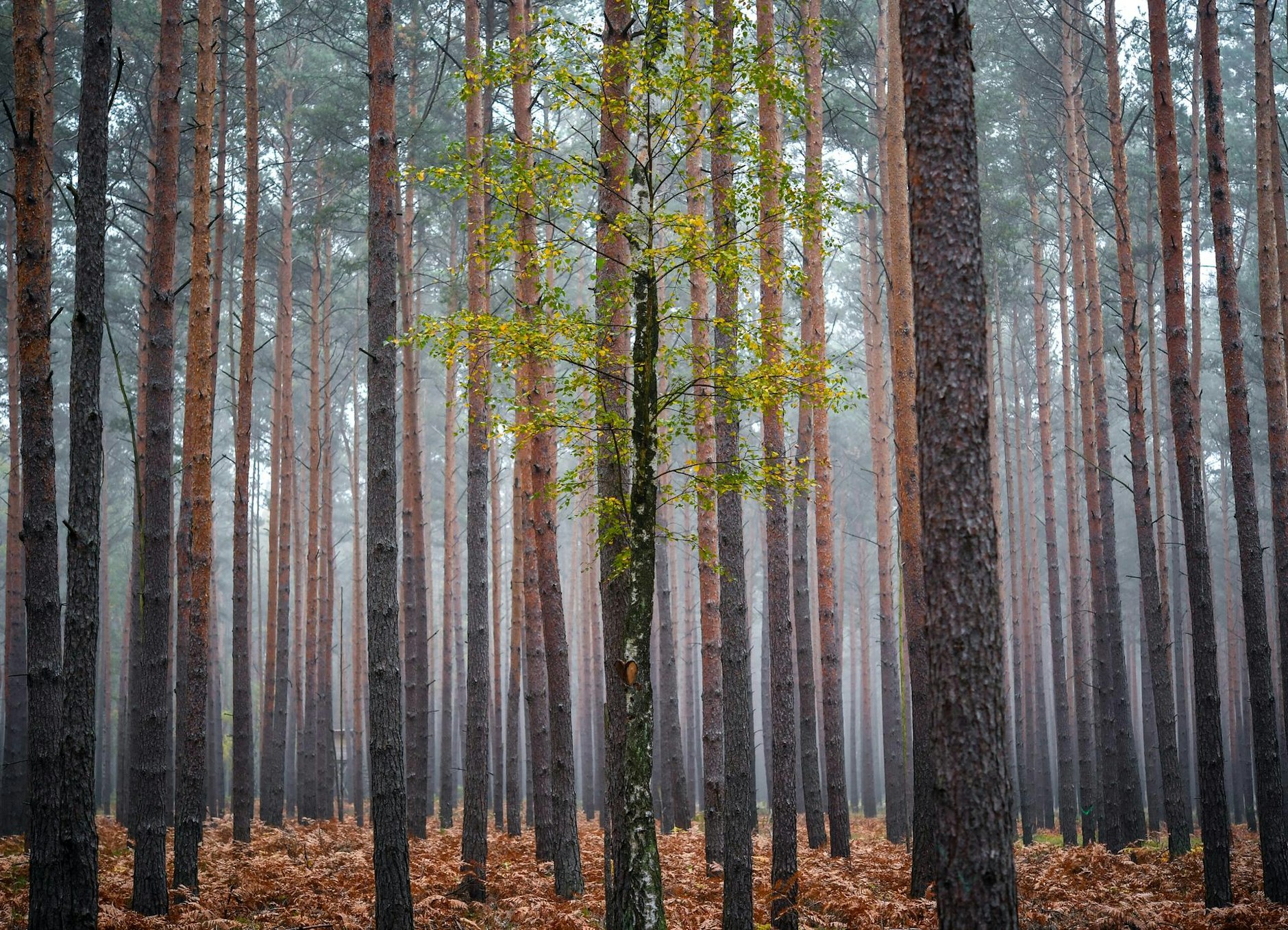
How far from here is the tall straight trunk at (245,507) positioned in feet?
43.8

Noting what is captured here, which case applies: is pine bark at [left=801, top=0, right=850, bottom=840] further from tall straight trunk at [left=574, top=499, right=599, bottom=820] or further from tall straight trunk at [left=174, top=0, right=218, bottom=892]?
tall straight trunk at [left=574, top=499, right=599, bottom=820]

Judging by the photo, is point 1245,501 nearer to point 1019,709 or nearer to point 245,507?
point 245,507

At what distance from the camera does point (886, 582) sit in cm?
1823

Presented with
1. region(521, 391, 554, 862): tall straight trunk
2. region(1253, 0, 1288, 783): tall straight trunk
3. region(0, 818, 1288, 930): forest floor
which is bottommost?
region(0, 818, 1288, 930): forest floor

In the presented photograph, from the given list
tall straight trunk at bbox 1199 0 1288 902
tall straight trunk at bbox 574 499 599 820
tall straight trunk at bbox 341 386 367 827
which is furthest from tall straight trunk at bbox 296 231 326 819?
tall straight trunk at bbox 1199 0 1288 902

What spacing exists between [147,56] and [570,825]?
1564 centimetres

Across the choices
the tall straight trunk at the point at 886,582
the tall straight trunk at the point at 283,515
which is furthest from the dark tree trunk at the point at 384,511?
the tall straight trunk at the point at 283,515

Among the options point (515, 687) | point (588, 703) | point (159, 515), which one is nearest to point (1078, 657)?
point (515, 687)

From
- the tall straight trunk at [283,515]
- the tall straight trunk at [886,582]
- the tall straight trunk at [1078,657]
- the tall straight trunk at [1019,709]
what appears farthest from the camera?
the tall straight trunk at [1019,709]

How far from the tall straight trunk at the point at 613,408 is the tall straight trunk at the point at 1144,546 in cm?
744

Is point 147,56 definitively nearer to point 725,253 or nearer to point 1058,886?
point 725,253

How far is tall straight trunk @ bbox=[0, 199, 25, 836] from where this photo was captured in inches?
603

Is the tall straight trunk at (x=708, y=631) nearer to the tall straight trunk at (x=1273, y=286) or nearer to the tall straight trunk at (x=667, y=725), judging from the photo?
the tall straight trunk at (x=667, y=725)

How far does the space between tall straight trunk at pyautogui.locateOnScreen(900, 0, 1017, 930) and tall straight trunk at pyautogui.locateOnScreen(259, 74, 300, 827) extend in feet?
46.8
